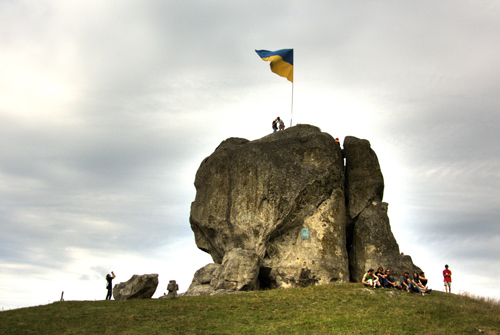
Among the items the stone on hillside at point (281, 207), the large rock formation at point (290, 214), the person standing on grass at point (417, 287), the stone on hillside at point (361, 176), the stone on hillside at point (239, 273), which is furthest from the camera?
the stone on hillside at point (361, 176)

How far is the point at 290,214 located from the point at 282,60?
48.6ft

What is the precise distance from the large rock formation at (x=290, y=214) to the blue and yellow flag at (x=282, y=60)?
6.00 m

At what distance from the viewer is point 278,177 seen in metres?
35.9

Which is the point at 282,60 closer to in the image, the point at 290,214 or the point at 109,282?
the point at 290,214

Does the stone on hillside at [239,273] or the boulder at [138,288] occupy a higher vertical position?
the stone on hillside at [239,273]

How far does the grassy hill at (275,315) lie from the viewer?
21.8m

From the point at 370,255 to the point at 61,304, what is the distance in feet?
67.5

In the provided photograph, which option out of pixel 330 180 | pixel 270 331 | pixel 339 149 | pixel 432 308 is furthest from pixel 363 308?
pixel 339 149

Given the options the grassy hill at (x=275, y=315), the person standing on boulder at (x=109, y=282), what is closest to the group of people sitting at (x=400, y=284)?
the grassy hill at (x=275, y=315)

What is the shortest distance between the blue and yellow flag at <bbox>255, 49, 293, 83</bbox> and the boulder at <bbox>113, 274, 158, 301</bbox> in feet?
69.8

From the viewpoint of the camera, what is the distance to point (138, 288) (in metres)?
29.6

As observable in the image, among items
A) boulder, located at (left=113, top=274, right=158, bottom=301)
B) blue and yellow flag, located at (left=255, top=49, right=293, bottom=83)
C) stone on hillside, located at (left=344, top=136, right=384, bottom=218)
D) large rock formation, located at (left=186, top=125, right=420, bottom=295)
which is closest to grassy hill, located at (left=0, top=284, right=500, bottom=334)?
boulder, located at (left=113, top=274, right=158, bottom=301)

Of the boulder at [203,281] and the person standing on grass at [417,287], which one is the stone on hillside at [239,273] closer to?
the boulder at [203,281]

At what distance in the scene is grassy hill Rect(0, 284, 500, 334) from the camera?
71.7ft
